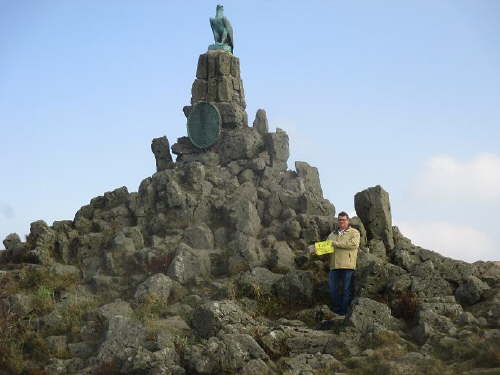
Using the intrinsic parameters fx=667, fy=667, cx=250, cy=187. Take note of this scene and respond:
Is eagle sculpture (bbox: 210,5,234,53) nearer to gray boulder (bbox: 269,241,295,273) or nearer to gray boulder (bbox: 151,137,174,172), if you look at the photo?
gray boulder (bbox: 151,137,174,172)

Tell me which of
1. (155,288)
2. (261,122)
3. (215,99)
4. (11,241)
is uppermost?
(215,99)

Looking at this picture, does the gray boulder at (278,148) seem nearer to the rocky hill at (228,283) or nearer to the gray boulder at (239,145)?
the rocky hill at (228,283)

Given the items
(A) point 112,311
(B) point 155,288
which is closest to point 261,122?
(B) point 155,288

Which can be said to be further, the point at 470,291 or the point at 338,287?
the point at 338,287

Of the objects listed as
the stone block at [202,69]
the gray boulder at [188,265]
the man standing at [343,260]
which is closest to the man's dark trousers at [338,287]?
the man standing at [343,260]

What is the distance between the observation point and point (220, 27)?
2898 cm

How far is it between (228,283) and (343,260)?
13.3 feet

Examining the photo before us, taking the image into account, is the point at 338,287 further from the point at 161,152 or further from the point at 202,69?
the point at 202,69

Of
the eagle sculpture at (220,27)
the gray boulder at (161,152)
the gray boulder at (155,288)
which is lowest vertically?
the gray boulder at (155,288)

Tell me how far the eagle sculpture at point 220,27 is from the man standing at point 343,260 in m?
14.0

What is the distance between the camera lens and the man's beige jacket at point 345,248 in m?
17.5

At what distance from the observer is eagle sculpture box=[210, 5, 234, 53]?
1140 inches

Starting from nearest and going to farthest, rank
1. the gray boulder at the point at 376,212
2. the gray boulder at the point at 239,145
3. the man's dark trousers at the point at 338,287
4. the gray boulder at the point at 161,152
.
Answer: the man's dark trousers at the point at 338,287, the gray boulder at the point at 376,212, the gray boulder at the point at 239,145, the gray boulder at the point at 161,152

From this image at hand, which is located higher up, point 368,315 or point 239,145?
point 239,145
